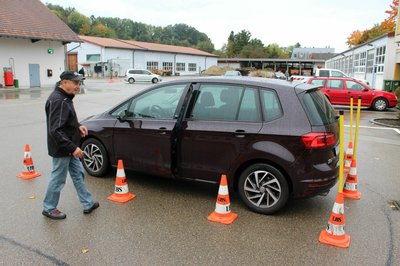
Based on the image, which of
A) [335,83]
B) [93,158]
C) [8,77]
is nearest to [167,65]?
[8,77]

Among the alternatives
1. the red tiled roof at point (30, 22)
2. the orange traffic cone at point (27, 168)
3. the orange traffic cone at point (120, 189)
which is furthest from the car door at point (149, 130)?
the red tiled roof at point (30, 22)

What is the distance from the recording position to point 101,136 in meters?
5.58

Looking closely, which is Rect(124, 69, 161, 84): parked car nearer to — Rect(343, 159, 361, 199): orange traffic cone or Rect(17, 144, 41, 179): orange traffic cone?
Rect(17, 144, 41, 179): orange traffic cone

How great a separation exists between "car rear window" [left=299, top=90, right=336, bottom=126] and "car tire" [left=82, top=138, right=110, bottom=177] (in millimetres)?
3122

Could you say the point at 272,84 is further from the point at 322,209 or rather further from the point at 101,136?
the point at 101,136

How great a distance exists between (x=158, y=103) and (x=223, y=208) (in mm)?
1838

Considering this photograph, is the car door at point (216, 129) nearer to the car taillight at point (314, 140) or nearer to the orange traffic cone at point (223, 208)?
the orange traffic cone at point (223, 208)

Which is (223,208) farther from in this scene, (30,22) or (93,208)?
(30,22)

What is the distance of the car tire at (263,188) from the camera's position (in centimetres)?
434

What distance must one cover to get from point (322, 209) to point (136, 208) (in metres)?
2.46

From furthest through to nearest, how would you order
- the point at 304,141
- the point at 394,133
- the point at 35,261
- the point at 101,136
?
the point at 394,133 < the point at 101,136 < the point at 304,141 < the point at 35,261

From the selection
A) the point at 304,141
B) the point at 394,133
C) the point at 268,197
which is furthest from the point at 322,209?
the point at 394,133

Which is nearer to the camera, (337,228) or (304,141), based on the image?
(337,228)

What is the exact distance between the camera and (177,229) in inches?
161
